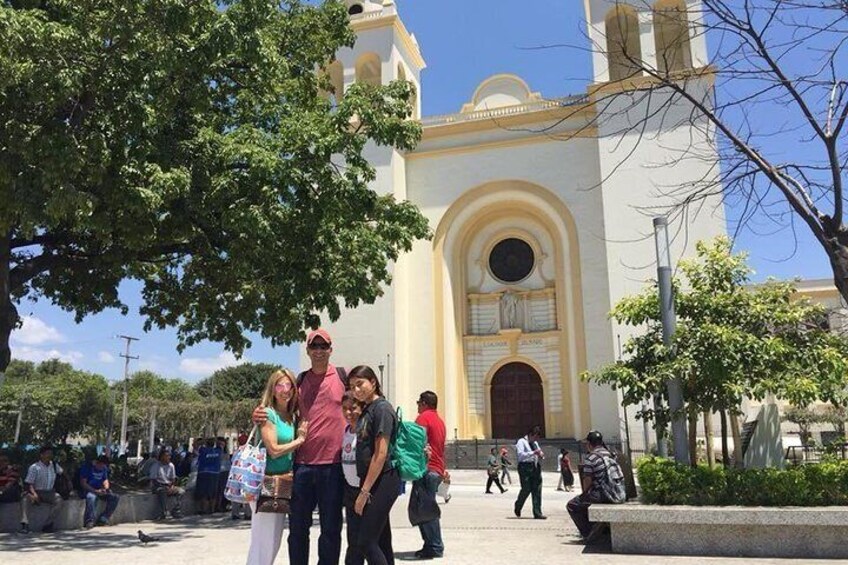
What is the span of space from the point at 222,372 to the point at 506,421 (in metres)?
43.9

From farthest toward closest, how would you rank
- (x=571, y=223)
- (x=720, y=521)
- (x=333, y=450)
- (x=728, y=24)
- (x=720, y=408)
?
(x=571, y=223), (x=720, y=408), (x=720, y=521), (x=728, y=24), (x=333, y=450)

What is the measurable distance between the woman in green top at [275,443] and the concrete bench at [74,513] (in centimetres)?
661

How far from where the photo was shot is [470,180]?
2945 centimetres

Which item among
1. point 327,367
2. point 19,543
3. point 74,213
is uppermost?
point 74,213

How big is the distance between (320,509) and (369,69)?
101 feet

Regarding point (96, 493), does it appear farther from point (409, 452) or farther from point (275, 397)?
point (409, 452)

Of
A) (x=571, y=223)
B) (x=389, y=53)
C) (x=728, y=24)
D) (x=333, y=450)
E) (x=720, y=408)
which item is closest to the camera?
(x=333, y=450)

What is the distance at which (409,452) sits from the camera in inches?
182

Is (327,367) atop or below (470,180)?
below

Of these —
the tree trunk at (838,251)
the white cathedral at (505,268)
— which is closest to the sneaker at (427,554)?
the tree trunk at (838,251)

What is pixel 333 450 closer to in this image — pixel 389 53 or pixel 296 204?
pixel 296 204

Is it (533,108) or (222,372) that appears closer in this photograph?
(533,108)

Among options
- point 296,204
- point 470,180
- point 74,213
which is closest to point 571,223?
point 470,180

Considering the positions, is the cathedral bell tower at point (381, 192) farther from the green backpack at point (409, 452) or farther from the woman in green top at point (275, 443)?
the woman in green top at point (275, 443)
